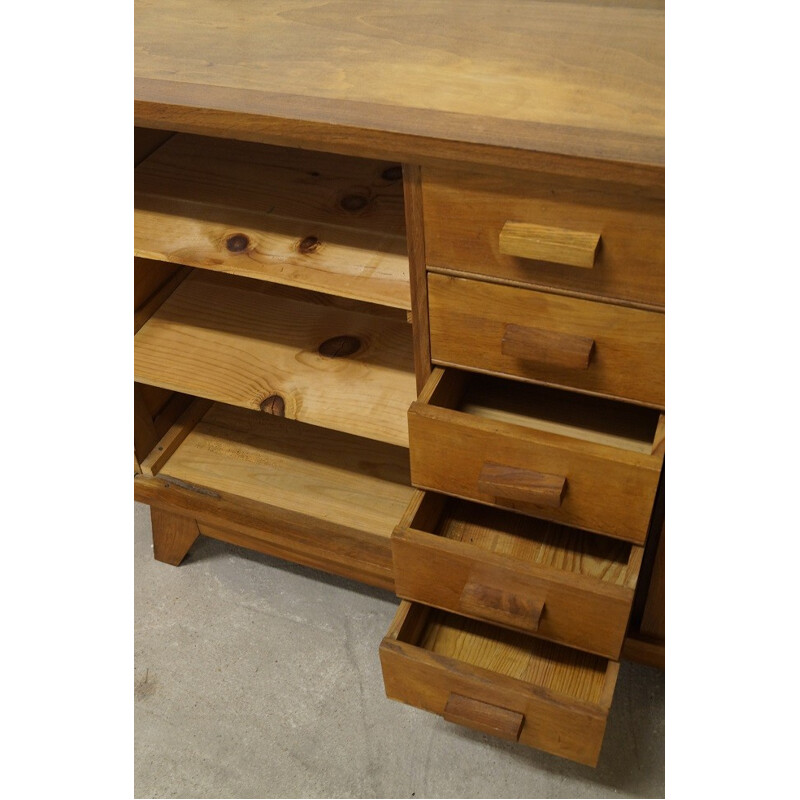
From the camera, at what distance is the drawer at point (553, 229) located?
0.83 meters

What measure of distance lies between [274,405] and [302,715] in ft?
1.49

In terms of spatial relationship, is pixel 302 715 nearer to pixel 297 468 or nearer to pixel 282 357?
pixel 297 468

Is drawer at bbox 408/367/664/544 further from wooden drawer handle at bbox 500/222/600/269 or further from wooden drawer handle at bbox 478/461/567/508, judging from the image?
wooden drawer handle at bbox 500/222/600/269

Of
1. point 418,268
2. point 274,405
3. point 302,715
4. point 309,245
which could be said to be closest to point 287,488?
point 274,405

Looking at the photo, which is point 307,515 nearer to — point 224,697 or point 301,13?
point 224,697

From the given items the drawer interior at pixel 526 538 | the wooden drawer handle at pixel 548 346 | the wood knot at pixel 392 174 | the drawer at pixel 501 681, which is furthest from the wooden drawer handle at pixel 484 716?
the wood knot at pixel 392 174

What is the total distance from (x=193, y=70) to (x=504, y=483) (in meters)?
0.54

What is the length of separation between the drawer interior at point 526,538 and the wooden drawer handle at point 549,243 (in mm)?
353

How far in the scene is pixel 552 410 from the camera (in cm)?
114

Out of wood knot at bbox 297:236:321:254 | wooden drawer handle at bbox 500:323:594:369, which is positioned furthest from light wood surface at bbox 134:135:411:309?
wooden drawer handle at bbox 500:323:594:369

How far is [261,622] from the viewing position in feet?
4.66

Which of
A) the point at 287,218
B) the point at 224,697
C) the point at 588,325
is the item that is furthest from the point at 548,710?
the point at 287,218

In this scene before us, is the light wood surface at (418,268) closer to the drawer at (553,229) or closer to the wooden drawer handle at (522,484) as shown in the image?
the drawer at (553,229)

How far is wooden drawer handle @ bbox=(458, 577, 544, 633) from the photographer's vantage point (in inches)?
39.1
